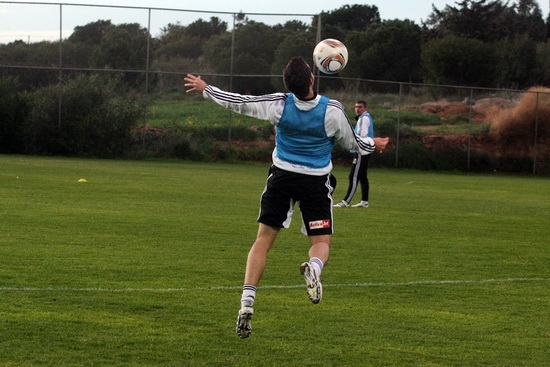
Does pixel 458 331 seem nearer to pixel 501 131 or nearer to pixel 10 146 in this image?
pixel 10 146

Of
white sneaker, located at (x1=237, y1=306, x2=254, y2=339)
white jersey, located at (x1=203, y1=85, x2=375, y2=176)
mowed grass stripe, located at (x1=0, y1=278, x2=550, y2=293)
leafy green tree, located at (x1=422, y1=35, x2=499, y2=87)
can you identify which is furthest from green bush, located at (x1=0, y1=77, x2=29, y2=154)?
leafy green tree, located at (x1=422, y1=35, x2=499, y2=87)

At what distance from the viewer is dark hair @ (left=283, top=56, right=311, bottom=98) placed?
695 centimetres

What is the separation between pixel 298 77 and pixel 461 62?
54.0 meters

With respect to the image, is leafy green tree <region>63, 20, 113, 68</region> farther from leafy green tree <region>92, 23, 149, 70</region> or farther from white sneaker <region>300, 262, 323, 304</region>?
white sneaker <region>300, 262, 323, 304</region>

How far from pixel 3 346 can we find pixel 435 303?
3.81 metres

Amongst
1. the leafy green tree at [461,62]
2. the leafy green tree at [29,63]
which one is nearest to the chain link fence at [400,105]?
the leafy green tree at [29,63]

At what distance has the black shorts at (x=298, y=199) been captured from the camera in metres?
7.20

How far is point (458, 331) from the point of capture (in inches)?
286

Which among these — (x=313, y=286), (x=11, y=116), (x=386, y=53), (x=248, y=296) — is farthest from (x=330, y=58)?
(x=386, y=53)

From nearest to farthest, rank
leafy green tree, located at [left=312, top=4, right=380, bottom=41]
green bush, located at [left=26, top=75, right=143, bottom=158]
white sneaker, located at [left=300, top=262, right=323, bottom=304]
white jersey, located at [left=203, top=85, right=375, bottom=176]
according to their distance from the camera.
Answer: white sneaker, located at [left=300, top=262, right=323, bottom=304], white jersey, located at [left=203, top=85, right=375, bottom=176], green bush, located at [left=26, top=75, right=143, bottom=158], leafy green tree, located at [left=312, top=4, right=380, bottom=41]

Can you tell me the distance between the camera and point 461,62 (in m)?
59.3

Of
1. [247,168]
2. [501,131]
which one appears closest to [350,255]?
[247,168]

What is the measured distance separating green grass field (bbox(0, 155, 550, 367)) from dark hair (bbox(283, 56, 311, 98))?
1.77 meters

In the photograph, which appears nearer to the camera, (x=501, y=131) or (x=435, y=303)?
(x=435, y=303)
